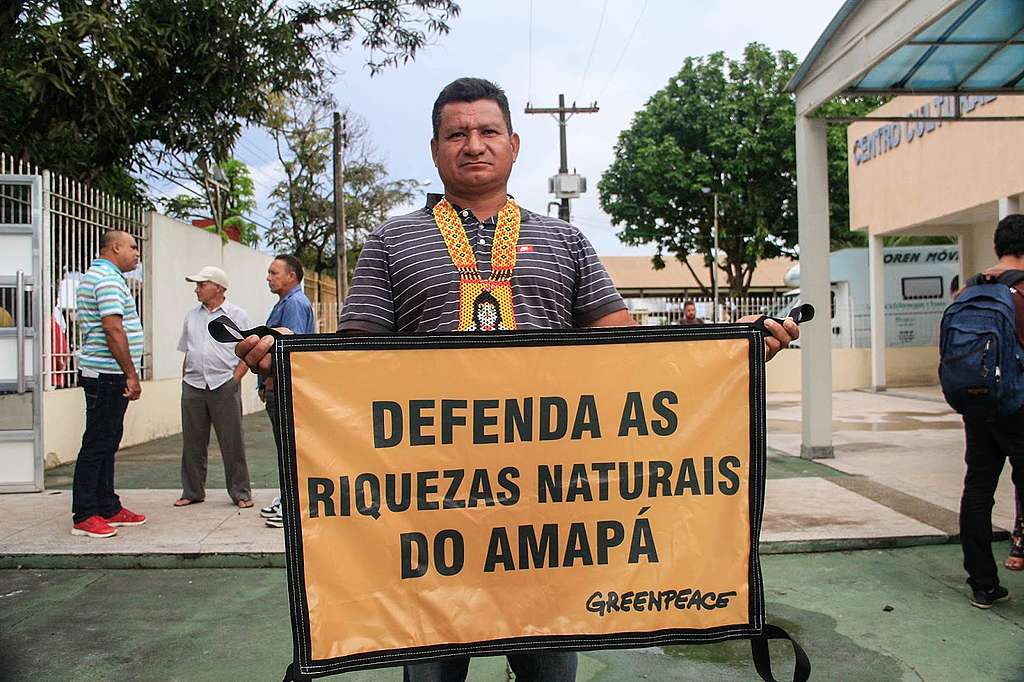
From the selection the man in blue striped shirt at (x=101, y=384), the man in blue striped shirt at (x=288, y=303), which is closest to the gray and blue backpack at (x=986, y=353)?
the man in blue striped shirt at (x=288, y=303)

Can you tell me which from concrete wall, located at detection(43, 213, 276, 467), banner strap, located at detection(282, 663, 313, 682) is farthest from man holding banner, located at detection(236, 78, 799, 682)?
concrete wall, located at detection(43, 213, 276, 467)

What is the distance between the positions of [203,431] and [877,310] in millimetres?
15015

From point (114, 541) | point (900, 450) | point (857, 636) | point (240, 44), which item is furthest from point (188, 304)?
point (857, 636)

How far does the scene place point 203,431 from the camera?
6766 mm

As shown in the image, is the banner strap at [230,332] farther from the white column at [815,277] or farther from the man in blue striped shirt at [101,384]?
the white column at [815,277]

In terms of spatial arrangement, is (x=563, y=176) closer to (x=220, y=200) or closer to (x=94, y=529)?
(x=220, y=200)

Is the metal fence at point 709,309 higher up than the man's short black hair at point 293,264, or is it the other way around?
the metal fence at point 709,309

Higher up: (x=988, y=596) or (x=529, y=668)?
(x=529, y=668)

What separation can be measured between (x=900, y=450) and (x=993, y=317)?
5749mm

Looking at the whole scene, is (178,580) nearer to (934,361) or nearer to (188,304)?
(188,304)

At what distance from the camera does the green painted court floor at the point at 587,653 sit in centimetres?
363

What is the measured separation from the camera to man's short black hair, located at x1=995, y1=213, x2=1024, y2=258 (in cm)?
441

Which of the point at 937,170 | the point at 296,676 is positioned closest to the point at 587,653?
the point at 296,676

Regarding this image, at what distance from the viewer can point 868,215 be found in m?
18.3
